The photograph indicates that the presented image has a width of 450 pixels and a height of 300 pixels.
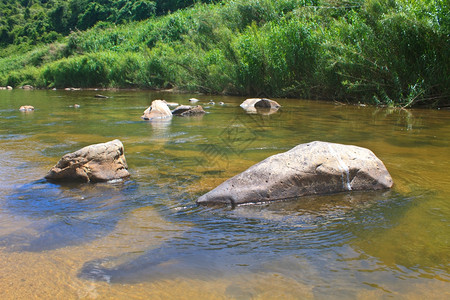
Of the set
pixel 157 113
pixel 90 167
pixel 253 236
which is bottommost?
pixel 253 236

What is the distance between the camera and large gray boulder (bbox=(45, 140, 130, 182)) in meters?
4.74

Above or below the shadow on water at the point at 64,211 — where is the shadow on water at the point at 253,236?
below

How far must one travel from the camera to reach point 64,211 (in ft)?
12.2

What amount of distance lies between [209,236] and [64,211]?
1.53 m

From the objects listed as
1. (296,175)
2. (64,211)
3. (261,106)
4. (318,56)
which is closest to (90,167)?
(64,211)

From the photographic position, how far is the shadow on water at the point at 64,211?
3.04m

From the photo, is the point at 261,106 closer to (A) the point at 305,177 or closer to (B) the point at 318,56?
(B) the point at 318,56

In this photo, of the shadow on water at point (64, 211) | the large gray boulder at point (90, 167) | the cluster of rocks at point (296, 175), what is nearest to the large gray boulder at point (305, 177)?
the cluster of rocks at point (296, 175)

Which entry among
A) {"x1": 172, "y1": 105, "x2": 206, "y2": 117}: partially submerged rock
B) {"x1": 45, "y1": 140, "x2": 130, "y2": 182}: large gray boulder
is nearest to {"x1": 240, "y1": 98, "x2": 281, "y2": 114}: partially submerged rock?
{"x1": 172, "y1": 105, "x2": 206, "y2": 117}: partially submerged rock

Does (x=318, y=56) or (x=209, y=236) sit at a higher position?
(x=318, y=56)

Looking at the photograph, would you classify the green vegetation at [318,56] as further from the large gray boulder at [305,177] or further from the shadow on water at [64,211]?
the shadow on water at [64,211]

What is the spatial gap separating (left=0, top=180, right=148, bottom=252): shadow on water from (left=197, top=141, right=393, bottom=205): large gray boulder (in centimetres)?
94

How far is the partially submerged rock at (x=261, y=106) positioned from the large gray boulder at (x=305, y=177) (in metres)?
8.40

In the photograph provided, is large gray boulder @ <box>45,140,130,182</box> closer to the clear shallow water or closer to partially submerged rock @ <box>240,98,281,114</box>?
the clear shallow water
